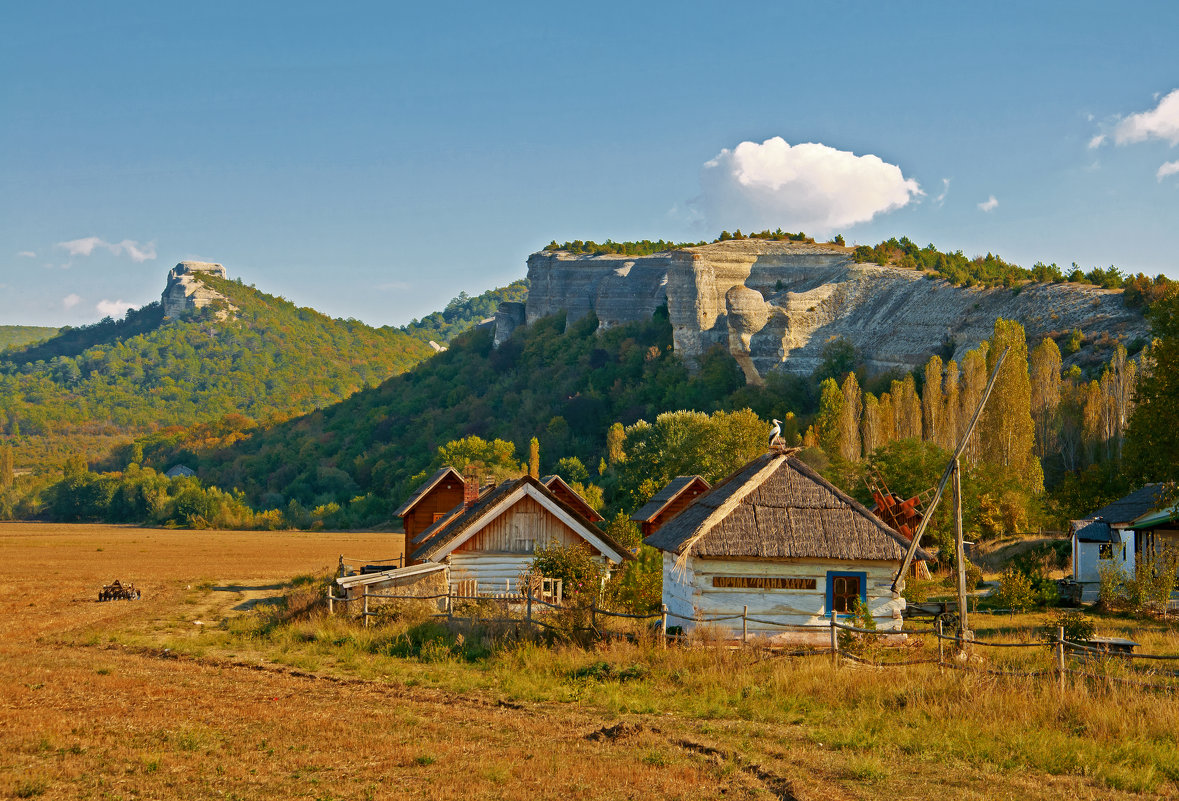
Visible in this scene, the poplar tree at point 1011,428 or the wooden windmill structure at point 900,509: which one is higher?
the poplar tree at point 1011,428

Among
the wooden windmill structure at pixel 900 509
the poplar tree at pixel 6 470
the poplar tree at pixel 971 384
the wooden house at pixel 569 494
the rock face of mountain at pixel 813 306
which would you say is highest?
the rock face of mountain at pixel 813 306

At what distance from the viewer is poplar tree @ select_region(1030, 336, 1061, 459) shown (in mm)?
58719

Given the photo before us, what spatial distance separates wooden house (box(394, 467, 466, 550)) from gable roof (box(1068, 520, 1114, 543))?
20.2 metres

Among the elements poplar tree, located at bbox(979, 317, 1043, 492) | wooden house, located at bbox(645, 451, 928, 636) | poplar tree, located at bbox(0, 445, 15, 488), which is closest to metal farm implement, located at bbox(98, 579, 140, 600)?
wooden house, located at bbox(645, 451, 928, 636)

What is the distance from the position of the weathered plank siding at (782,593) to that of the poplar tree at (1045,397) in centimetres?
4431

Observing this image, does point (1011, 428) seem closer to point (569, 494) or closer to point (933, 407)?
point (933, 407)

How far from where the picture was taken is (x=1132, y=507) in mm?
31328

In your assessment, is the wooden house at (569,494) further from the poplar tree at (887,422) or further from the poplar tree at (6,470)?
the poplar tree at (6,470)

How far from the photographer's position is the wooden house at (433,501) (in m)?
31.9

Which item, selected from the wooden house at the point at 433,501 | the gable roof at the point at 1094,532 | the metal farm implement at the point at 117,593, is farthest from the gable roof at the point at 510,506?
the gable roof at the point at 1094,532

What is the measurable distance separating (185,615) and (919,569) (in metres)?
22.3

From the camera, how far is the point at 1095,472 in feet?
133

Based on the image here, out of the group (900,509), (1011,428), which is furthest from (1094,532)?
(1011,428)

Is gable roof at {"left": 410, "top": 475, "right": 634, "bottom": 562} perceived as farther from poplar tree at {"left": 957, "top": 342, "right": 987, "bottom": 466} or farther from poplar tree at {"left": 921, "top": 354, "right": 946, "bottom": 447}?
poplar tree at {"left": 921, "top": 354, "right": 946, "bottom": 447}
